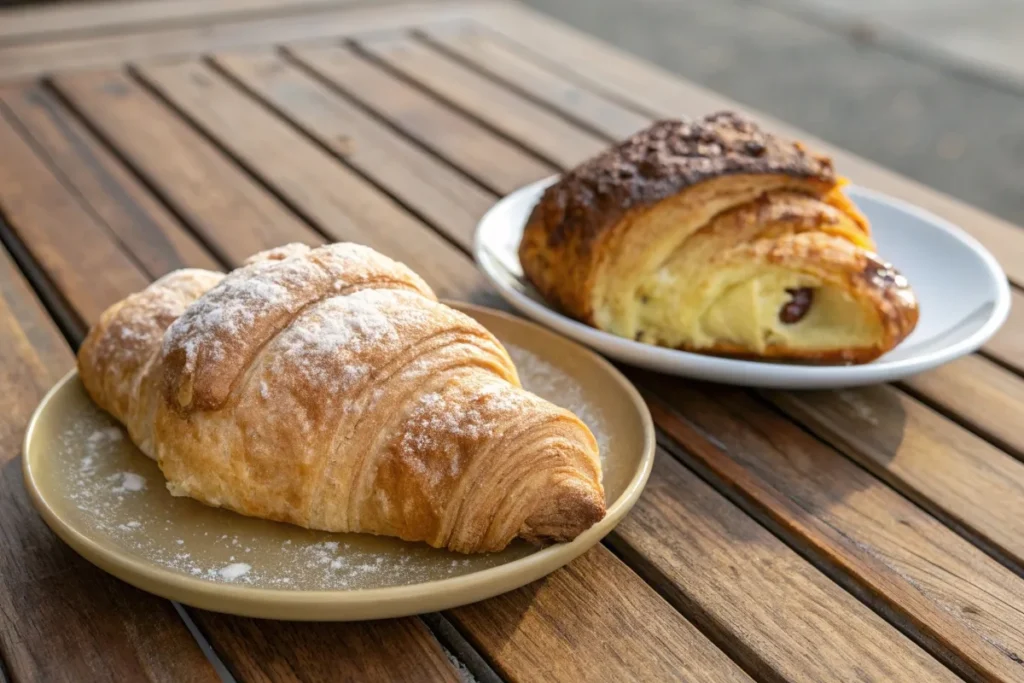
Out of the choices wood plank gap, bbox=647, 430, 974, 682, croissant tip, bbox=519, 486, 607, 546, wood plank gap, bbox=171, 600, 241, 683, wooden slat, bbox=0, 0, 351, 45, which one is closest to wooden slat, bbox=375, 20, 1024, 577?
wood plank gap, bbox=647, 430, 974, 682

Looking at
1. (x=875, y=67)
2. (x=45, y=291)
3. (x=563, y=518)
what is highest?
(x=563, y=518)

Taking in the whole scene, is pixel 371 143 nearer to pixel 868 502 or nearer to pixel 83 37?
pixel 83 37

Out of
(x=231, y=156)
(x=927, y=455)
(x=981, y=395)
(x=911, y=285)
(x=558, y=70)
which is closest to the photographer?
(x=927, y=455)

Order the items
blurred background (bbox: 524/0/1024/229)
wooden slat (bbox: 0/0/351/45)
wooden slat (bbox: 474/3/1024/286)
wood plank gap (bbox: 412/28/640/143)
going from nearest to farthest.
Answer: wooden slat (bbox: 474/3/1024/286) → wood plank gap (bbox: 412/28/640/143) → wooden slat (bbox: 0/0/351/45) → blurred background (bbox: 524/0/1024/229)

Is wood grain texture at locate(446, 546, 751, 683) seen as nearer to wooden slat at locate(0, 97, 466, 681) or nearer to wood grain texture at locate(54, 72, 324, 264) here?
wooden slat at locate(0, 97, 466, 681)

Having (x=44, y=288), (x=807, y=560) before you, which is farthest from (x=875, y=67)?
(x=807, y=560)

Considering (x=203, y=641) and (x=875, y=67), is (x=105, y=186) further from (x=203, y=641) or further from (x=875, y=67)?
(x=875, y=67)

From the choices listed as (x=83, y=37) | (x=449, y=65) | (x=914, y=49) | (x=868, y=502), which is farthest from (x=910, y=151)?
(x=868, y=502)

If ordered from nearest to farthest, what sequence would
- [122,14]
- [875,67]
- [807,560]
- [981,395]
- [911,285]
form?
[807,560] → [981,395] → [911,285] → [122,14] → [875,67]
